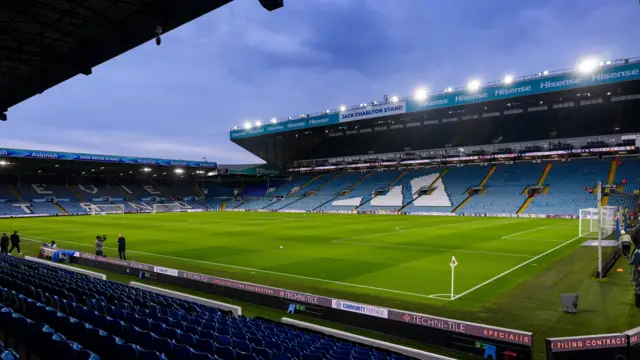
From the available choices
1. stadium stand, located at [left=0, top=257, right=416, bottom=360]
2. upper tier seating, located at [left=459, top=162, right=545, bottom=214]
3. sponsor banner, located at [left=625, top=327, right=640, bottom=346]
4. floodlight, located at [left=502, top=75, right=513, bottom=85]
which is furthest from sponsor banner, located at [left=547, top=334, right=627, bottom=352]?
upper tier seating, located at [left=459, top=162, right=545, bottom=214]

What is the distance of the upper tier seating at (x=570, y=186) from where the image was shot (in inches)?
1925

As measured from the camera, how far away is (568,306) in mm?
11945

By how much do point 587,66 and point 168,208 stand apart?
215 ft

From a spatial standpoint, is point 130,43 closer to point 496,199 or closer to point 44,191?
point 496,199

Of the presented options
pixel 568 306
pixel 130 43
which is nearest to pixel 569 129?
pixel 568 306

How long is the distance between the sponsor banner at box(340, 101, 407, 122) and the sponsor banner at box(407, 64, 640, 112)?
47.9 inches

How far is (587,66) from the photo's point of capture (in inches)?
1677

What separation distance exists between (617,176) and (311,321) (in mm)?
54188

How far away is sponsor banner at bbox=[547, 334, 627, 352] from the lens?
314 inches

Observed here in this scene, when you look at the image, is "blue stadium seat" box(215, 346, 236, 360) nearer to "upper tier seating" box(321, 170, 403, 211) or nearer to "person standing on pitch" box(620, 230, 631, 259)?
"person standing on pitch" box(620, 230, 631, 259)

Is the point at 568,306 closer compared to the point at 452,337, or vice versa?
the point at 452,337

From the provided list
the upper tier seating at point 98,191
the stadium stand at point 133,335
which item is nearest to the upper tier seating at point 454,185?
→ the stadium stand at point 133,335

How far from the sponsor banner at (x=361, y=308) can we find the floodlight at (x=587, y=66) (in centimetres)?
4327

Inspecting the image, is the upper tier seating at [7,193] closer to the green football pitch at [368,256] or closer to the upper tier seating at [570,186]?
the green football pitch at [368,256]
